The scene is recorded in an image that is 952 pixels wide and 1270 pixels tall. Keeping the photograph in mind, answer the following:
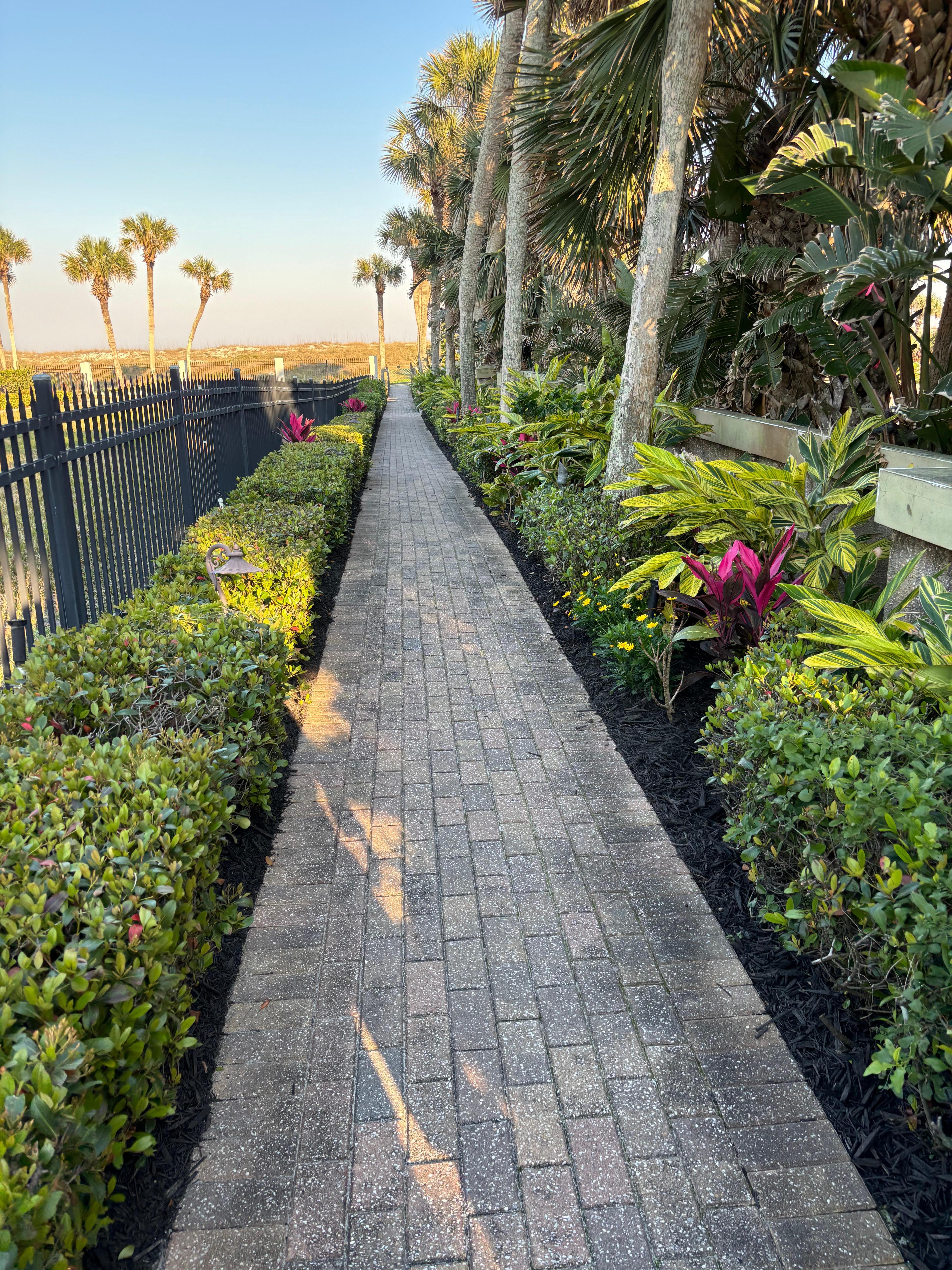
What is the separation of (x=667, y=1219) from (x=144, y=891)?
4.75 feet

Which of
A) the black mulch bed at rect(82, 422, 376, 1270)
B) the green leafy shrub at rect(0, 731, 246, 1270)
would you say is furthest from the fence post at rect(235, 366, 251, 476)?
the green leafy shrub at rect(0, 731, 246, 1270)

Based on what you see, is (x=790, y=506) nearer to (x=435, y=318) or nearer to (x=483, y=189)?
(x=483, y=189)

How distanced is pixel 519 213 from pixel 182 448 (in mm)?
6097

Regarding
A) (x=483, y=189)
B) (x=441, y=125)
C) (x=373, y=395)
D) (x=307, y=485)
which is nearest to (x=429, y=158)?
(x=441, y=125)

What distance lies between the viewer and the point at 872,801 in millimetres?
2121

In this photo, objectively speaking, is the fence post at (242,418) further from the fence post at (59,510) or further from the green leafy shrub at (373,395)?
the green leafy shrub at (373,395)

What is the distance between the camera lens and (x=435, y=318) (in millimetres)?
33625

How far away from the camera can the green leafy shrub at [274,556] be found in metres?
4.54

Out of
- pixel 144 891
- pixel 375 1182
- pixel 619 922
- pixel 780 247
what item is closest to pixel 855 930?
pixel 619 922

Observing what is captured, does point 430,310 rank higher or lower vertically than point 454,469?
higher

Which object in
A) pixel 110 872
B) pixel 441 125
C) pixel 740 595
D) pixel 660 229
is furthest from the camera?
pixel 441 125

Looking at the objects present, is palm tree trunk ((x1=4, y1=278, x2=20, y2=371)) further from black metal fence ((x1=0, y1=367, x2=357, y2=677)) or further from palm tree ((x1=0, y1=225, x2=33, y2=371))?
black metal fence ((x1=0, y1=367, x2=357, y2=677))

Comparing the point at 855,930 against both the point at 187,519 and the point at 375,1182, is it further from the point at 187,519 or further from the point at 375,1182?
the point at 187,519

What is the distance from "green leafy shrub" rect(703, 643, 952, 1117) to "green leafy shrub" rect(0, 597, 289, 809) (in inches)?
71.3
